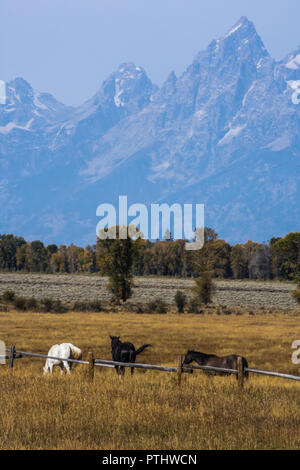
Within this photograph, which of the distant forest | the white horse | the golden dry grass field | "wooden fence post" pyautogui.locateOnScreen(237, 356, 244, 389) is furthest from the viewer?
the distant forest

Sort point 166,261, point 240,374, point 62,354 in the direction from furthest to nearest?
point 166,261
point 62,354
point 240,374

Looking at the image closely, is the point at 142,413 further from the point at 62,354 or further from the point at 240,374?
the point at 62,354

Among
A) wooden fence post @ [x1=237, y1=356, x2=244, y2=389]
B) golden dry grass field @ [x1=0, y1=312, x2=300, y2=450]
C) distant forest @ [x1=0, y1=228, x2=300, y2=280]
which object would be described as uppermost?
distant forest @ [x1=0, y1=228, x2=300, y2=280]

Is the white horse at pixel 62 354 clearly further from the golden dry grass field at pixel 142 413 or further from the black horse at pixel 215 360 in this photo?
the black horse at pixel 215 360

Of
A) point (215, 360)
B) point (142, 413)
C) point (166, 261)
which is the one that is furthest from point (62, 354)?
point (166, 261)

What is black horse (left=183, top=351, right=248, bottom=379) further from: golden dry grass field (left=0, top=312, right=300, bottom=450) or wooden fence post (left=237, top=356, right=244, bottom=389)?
wooden fence post (left=237, top=356, right=244, bottom=389)

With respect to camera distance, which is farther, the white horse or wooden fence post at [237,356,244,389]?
the white horse

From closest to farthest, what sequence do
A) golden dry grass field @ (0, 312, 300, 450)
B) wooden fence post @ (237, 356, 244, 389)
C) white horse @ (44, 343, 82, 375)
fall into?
golden dry grass field @ (0, 312, 300, 450) → wooden fence post @ (237, 356, 244, 389) → white horse @ (44, 343, 82, 375)

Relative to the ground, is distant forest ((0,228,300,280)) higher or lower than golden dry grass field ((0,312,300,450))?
higher

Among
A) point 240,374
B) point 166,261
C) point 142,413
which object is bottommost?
point 142,413

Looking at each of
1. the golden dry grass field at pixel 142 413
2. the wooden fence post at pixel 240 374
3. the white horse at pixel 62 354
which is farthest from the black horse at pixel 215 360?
the white horse at pixel 62 354

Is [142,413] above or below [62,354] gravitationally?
below

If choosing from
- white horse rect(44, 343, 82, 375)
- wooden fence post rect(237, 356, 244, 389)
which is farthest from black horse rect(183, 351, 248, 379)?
white horse rect(44, 343, 82, 375)

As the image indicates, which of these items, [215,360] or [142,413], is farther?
[215,360]
